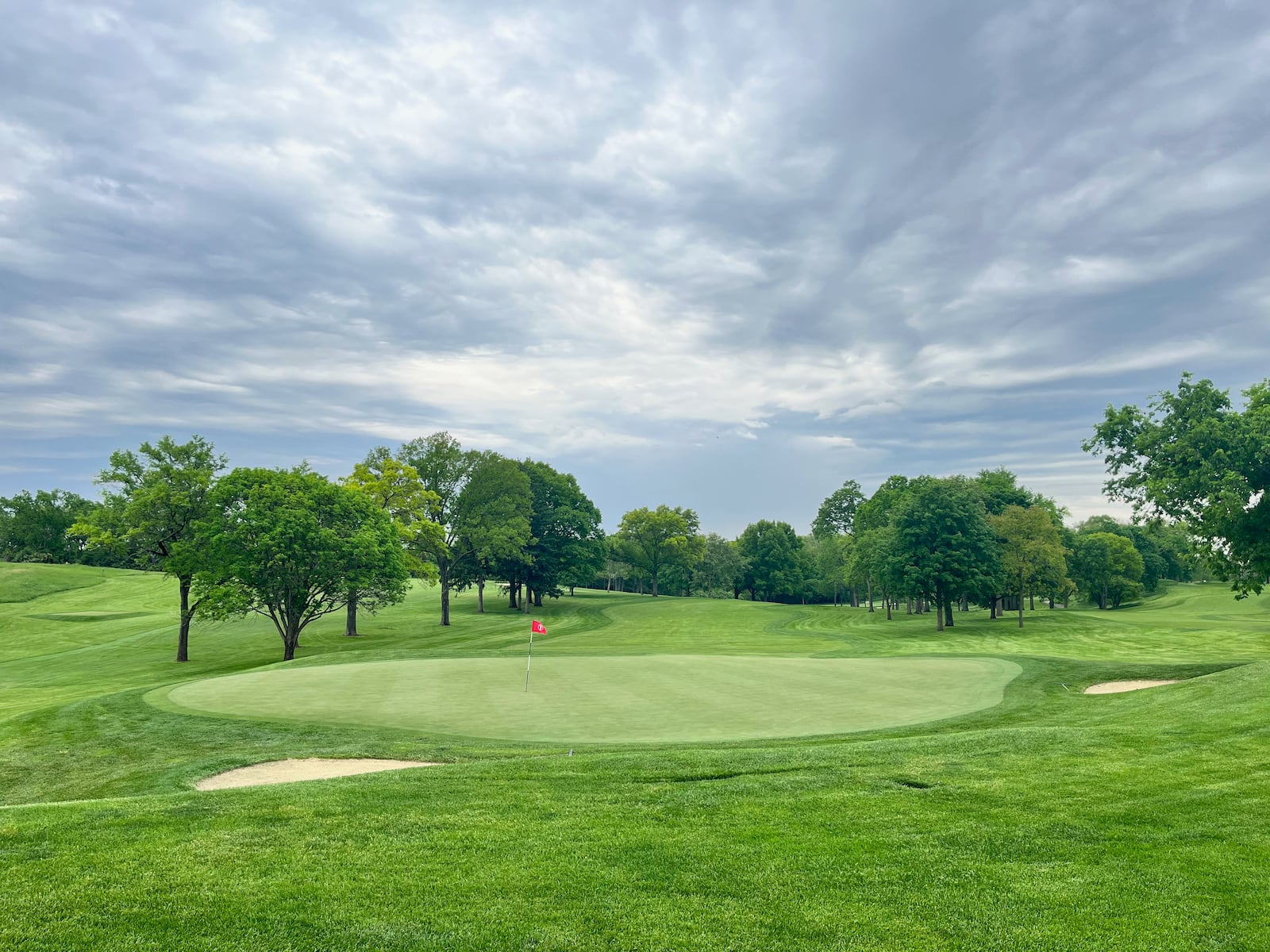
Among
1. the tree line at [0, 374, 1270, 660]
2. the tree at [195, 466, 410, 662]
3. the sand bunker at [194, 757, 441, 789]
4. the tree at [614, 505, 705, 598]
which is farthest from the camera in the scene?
the tree at [614, 505, 705, 598]

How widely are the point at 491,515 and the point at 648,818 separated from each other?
48.3 m

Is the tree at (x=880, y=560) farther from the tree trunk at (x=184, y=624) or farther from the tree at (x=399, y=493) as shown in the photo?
the tree trunk at (x=184, y=624)

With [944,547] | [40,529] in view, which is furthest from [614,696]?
[40,529]

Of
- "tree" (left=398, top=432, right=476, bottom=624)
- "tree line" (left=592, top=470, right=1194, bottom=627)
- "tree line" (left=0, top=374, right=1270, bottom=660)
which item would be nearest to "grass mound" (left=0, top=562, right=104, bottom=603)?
"tree line" (left=0, top=374, right=1270, bottom=660)

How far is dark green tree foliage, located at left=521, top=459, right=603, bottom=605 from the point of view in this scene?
6169cm

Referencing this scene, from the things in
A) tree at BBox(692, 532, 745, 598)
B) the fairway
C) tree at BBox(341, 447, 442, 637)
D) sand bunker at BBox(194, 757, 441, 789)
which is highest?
tree at BBox(341, 447, 442, 637)

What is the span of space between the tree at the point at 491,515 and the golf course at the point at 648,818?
32588 millimetres

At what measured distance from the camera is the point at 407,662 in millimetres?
25750

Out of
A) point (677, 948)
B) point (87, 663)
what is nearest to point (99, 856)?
point (677, 948)

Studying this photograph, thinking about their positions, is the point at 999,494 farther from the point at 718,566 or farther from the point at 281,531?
the point at 281,531

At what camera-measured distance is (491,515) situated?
181 ft

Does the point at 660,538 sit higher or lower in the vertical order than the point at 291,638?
higher

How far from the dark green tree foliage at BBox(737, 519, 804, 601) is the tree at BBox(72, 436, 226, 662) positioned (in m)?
66.5

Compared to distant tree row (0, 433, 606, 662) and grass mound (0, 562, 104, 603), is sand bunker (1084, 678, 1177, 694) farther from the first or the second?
grass mound (0, 562, 104, 603)
